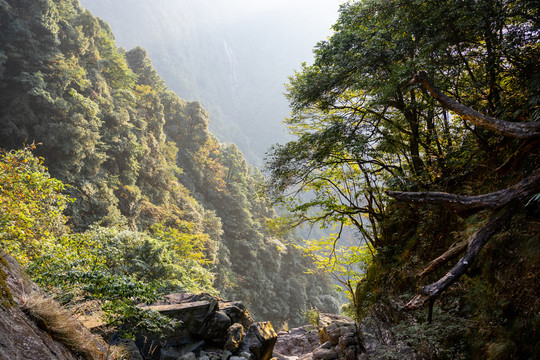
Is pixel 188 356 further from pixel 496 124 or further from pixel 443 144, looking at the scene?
pixel 443 144

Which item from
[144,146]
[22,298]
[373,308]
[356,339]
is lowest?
[22,298]

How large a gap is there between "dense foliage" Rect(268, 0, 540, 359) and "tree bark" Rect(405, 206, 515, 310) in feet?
0.93

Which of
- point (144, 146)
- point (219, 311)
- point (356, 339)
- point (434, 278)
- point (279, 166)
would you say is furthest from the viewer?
point (144, 146)

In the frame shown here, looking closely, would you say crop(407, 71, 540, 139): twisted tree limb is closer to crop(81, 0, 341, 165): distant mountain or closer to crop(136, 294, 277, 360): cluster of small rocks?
crop(136, 294, 277, 360): cluster of small rocks

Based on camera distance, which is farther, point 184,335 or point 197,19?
point 197,19

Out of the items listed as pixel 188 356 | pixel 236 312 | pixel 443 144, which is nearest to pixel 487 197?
pixel 443 144

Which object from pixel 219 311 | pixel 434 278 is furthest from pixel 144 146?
pixel 434 278

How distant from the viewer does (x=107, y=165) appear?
1855 centimetres

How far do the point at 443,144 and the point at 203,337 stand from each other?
778 cm

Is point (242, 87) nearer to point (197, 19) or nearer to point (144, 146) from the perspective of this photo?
point (197, 19)

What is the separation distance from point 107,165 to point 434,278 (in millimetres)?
19816

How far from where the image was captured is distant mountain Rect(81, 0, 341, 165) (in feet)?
362

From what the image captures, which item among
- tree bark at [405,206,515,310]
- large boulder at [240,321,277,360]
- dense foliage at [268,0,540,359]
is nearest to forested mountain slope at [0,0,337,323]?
large boulder at [240,321,277,360]

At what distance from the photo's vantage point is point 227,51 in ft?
477
